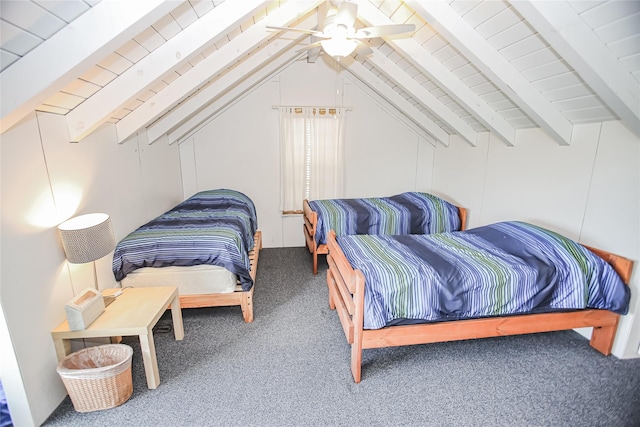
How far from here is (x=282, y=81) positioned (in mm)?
4086

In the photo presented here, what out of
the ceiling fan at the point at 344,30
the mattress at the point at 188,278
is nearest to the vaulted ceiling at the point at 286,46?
the ceiling fan at the point at 344,30

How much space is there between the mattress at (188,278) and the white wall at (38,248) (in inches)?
9.6

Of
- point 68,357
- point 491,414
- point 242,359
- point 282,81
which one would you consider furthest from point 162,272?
point 282,81

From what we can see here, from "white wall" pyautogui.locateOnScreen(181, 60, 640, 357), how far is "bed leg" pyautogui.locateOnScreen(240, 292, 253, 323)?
2.04 meters

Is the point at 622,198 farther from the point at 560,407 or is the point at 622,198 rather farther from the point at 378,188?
the point at 378,188

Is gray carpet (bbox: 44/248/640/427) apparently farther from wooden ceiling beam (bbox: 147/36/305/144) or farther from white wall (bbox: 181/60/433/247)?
white wall (bbox: 181/60/433/247)

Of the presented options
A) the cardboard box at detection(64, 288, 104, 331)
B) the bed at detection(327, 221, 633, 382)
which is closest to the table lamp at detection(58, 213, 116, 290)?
the cardboard box at detection(64, 288, 104, 331)

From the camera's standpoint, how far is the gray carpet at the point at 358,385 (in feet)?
5.37

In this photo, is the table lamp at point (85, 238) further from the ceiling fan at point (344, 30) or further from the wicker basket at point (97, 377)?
the ceiling fan at point (344, 30)

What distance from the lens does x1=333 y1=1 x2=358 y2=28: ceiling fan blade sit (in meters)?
1.83

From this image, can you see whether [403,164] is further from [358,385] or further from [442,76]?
[358,385]

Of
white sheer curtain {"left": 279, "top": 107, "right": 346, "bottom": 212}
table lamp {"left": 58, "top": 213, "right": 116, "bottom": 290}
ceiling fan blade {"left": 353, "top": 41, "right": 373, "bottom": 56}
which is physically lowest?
table lamp {"left": 58, "top": 213, "right": 116, "bottom": 290}

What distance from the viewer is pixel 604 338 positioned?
83.1 inches

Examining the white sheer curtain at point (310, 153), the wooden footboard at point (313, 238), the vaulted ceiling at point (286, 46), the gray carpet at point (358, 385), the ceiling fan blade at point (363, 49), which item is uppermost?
the ceiling fan blade at point (363, 49)
